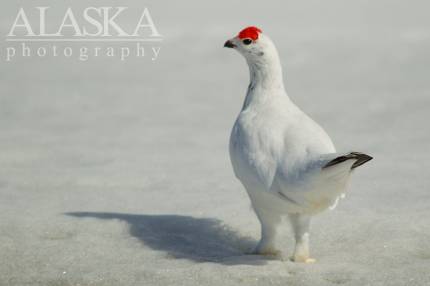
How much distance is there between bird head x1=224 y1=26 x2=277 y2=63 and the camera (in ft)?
13.6

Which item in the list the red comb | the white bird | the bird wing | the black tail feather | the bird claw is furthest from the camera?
the red comb

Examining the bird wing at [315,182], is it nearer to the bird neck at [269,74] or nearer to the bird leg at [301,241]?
the bird leg at [301,241]

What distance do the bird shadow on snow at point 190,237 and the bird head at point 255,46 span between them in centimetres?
107

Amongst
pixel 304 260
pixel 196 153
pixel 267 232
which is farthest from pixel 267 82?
pixel 196 153

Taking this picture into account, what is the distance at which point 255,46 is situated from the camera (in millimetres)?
4148

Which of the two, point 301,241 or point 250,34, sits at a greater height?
point 250,34

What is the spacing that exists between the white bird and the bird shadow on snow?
0.25m

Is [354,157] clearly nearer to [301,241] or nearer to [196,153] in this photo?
[301,241]

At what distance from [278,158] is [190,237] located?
99 centimetres

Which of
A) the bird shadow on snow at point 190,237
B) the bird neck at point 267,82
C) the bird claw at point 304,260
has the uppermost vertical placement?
the bird neck at point 267,82

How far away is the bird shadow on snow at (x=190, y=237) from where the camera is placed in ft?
13.2

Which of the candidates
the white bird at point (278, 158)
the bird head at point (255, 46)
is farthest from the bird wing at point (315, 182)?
the bird head at point (255, 46)

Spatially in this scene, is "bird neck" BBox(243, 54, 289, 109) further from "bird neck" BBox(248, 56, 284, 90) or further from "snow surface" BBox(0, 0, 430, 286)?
"snow surface" BBox(0, 0, 430, 286)

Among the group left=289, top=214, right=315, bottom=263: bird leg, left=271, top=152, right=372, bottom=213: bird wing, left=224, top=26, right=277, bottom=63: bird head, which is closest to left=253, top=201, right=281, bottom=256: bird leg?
left=289, top=214, right=315, bottom=263: bird leg
